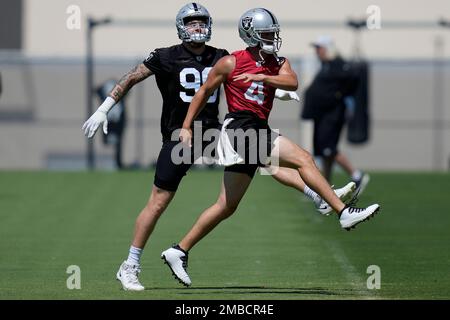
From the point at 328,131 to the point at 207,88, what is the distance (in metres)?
10.6

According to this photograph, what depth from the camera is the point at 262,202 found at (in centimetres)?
2080

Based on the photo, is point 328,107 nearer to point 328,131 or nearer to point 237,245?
point 328,131

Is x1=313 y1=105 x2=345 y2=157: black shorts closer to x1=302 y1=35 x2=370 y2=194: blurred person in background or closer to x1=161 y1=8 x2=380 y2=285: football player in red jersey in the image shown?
x1=302 y1=35 x2=370 y2=194: blurred person in background

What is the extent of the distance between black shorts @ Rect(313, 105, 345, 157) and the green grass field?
2.99 ft

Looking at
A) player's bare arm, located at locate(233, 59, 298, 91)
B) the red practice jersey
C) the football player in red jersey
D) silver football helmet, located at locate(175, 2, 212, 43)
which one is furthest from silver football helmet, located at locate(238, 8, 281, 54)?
silver football helmet, located at locate(175, 2, 212, 43)

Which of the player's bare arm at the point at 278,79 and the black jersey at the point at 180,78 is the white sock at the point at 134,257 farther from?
the player's bare arm at the point at 278,79

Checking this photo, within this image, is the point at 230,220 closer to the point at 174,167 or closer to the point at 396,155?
the point at 174,167

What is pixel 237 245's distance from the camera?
1520 cm

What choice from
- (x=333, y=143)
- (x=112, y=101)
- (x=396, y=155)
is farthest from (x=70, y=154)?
(x=112, y=101)

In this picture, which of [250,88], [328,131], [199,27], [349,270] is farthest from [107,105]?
[328,131]

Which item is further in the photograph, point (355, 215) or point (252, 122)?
point (252, 122)

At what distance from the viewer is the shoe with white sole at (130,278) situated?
36.9 feet

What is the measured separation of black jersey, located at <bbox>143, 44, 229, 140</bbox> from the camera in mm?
11516

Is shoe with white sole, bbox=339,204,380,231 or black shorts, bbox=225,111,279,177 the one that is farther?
black shorts, bbox=225,111,279,177
